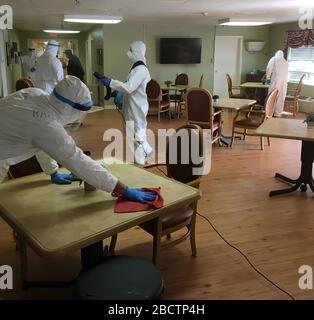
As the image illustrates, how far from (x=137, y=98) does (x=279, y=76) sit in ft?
15.0

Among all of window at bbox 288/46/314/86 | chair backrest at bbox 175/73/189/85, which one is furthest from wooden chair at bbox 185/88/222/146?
window at bbox 288/46/314/86

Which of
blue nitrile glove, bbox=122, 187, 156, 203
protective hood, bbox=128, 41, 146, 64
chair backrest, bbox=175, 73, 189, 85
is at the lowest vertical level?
blue nitrile glove, bbox=122, 187, 156, 203

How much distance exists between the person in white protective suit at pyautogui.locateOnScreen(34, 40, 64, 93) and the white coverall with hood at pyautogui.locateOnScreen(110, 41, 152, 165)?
1942mm

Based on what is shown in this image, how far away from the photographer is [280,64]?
7453 millimetres

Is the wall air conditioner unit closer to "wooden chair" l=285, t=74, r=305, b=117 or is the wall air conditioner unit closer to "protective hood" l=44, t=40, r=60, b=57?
"wooden chair" l=285, t=74, r=305, b=117

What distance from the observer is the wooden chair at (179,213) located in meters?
1.97

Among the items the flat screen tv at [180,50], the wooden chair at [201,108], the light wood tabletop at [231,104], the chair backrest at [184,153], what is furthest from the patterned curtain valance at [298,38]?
the chair backrest at [184,153]

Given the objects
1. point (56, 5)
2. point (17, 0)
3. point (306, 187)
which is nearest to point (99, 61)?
point (56, 5)

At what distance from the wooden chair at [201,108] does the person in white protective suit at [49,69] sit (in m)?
2.17

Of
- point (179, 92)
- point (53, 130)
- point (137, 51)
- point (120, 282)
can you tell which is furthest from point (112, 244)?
point (179, 92)

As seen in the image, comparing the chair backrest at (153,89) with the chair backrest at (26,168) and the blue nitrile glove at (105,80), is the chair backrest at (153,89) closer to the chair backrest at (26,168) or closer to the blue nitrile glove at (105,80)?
the blue nitrile glove at (105,80)

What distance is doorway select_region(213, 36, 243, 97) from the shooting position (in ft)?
30.9

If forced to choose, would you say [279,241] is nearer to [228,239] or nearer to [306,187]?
[228,239]
